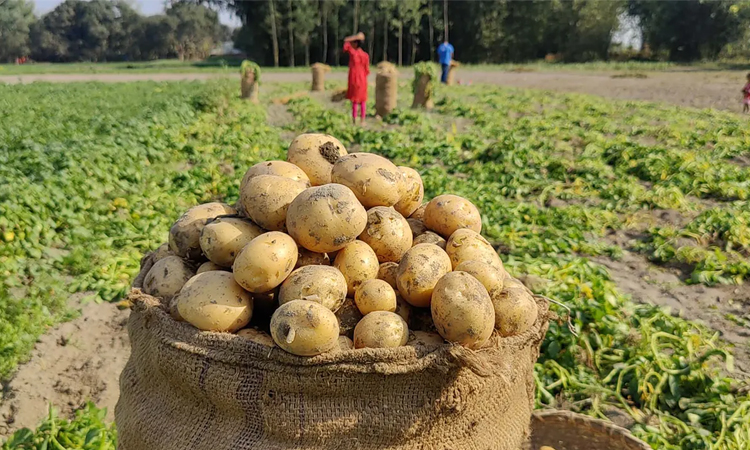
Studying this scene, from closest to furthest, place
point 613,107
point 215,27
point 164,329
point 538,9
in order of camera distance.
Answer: point 164,329
point 613,107
point 538,9
point 215,27

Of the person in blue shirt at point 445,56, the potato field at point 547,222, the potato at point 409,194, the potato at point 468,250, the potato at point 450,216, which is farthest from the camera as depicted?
the person in blue shirt at point 445,56

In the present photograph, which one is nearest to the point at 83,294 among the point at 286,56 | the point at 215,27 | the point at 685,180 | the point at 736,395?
the point at 736,395

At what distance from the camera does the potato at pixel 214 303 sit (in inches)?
85.7

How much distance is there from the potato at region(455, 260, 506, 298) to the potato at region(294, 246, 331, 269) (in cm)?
61

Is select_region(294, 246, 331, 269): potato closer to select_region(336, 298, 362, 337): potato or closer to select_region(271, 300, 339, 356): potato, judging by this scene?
select_region(336, 298, 362, 337): potato

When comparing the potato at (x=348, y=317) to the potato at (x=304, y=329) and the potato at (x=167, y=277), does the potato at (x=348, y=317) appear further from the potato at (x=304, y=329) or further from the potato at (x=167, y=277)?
the potato at (x=167, y=277)

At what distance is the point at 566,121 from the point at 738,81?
1641 cm

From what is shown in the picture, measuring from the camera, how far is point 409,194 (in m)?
2.94

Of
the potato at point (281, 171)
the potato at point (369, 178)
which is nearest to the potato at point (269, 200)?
the potato at point (281, 171)

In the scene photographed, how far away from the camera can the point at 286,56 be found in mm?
54281

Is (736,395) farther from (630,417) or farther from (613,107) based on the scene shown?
(613,107)

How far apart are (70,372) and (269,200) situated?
8.27 ft

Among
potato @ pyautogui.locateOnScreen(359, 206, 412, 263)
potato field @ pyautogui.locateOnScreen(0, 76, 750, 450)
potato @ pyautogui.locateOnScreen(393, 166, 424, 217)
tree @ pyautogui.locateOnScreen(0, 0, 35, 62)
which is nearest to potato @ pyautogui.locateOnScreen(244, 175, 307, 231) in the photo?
potato @ pyautogui.locateOnScreen(359, 206, 412, 263)

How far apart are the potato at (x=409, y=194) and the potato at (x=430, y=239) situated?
0.23 m
